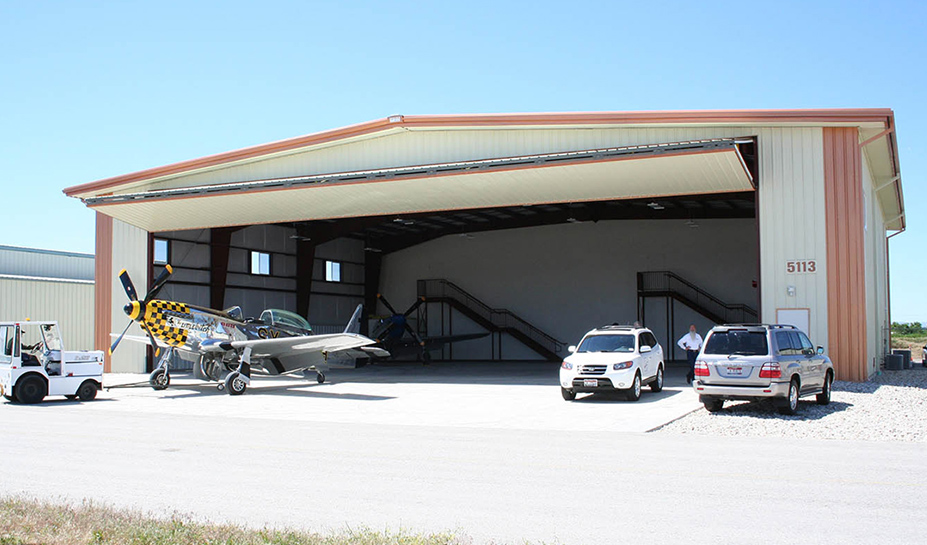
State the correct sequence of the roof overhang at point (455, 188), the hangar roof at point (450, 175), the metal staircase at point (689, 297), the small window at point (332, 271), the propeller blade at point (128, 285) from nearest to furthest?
the hangar roof at point (450, 175) → the roof overhang at point (455, 188) → the propeller blade at point (128, 285) → the metal staircase at point (689, 297) → the small window at point (332, 271)

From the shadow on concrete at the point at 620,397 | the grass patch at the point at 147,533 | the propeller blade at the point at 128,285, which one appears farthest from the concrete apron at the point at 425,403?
the grass patch at the point at 147,533

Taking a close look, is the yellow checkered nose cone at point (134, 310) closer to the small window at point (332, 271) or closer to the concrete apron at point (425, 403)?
the concrete apron at point (425, 403)

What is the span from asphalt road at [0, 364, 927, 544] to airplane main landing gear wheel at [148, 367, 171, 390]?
295 inches

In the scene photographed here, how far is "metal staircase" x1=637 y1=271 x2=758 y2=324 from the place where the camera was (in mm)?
33406

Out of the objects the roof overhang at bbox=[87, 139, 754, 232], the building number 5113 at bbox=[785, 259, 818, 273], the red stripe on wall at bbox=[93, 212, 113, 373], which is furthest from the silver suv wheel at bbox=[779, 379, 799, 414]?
the red stripe on wall at bbox=[93, 212, 113, 373]

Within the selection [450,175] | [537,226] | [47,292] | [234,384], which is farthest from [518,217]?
[47,292]

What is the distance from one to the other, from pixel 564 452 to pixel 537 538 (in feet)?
Answer: 13.4

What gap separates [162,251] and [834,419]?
23.9 metres

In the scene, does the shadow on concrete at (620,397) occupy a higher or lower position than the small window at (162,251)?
lower

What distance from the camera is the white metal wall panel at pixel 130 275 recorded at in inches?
1040

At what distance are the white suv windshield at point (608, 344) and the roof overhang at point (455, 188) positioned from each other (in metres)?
4.56

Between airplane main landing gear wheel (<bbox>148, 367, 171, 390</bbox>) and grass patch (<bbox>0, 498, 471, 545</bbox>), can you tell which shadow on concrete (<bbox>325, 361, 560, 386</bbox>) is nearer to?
airplane main landing gear wheel (<bbox>148, 367, 171, 390</bbox>)

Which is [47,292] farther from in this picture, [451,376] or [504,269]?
[504,269]

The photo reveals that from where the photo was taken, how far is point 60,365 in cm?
1698
